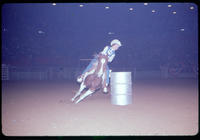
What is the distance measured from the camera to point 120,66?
19422 millimetres

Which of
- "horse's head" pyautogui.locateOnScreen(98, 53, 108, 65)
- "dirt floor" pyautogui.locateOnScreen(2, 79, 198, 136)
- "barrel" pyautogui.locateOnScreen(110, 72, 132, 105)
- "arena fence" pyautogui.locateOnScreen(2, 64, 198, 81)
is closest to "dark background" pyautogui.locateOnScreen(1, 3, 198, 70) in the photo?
"arena fence" pyautogui.locateOnScreen(2, 64, 198, 81)

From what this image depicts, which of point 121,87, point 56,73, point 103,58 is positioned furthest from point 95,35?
point 121,87

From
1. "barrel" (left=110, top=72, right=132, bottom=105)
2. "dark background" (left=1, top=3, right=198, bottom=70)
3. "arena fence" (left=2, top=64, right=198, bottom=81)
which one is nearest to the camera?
"barrel" (left=110, top=72, right=132, bottom=105)

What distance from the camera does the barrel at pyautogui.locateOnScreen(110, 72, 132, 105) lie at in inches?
226

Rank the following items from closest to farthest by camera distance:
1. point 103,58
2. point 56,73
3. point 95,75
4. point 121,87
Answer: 1. point 121,87
2. point 103,58
3. point 95,75
4. point 56,73

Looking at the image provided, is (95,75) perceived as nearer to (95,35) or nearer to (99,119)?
(99,119)

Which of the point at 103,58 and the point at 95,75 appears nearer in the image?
the point at 103,58

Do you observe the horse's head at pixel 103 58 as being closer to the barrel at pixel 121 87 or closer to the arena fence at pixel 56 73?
the barrel at pixel 121 87

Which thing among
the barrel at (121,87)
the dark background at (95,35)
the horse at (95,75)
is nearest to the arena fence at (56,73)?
the dark background at (95,35)

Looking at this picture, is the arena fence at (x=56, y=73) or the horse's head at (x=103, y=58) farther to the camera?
the arena fence at (x=56, y=73)

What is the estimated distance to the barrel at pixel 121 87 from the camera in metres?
5.75

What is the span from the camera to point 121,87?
5777 mm

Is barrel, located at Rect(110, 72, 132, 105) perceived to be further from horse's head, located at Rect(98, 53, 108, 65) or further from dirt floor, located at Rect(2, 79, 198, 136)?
horse's head, located at Rect(98, 53, 108, 65)

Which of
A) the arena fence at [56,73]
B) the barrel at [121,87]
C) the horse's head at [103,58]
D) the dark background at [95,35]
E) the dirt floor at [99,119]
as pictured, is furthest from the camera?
the arena fence at [56,73]
